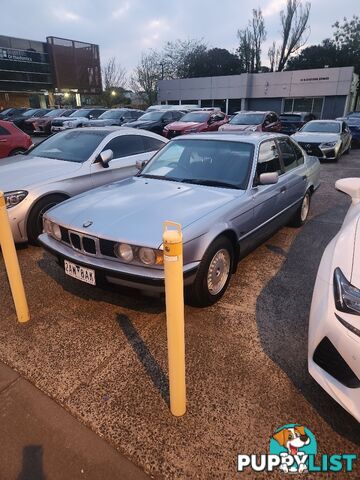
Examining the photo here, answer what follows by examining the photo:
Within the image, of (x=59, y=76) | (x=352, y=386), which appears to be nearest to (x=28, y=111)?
(x=59, y=76)

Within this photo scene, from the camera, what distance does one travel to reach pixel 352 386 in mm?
1685

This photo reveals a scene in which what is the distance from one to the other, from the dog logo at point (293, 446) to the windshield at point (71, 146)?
4.18 metres

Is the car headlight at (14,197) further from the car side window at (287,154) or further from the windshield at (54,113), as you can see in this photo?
the windshield at (54,113)

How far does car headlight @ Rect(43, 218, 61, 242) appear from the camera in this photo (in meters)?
3.03

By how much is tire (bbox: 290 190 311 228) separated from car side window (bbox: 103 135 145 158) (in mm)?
2832

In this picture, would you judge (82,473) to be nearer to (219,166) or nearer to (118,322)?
(118,322)

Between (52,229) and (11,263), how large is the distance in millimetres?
530

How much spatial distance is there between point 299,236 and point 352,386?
11.3ft

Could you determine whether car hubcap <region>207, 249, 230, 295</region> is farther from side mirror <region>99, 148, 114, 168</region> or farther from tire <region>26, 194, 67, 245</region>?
side mirror <region>99, 148, 114, 168</region>

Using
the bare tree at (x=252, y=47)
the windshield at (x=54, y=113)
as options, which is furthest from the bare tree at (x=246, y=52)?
the windshield at (x=54, y=113)

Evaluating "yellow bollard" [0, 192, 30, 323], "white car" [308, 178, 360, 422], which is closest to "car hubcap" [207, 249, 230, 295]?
"white car" [308, 178, 360, 422]

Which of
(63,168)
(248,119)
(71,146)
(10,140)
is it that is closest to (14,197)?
(63,168)

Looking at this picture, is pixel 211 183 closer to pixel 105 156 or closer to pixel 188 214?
pixel 188 214

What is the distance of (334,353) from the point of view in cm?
176
